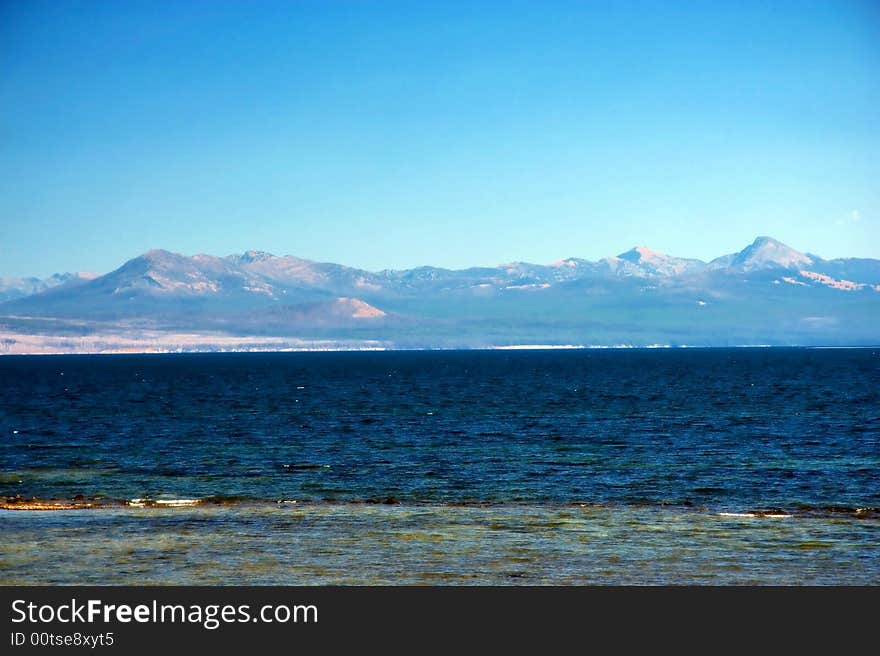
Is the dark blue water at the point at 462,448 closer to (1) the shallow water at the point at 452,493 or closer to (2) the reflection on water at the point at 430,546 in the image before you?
(1) the shallow water at the point at 452,493

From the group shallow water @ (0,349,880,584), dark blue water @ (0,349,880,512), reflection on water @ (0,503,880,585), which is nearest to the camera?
reflection on water @ (0,503,880,585)

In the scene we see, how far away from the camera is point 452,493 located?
153 ft

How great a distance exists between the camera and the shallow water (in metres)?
29.2

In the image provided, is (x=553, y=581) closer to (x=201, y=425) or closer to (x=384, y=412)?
(x=201, y=425)

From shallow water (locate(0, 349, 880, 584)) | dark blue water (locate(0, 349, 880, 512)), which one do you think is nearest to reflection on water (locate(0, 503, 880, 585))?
shallow water (locate(0, 349, 880, 584))

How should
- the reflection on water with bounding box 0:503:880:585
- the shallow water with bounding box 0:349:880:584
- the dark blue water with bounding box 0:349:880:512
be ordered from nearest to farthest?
the reflection on water with bounding box 0:503:880:585 < the shallow water with bounding box 0:349:880:584 < the dark blue water with bounding box 0:349:880:512

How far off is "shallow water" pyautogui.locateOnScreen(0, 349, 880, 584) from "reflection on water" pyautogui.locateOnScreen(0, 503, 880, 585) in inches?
5.1

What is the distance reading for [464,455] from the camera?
204 ft

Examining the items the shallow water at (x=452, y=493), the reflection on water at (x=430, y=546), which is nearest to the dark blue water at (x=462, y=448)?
the shallow water at (x=452, y=493)

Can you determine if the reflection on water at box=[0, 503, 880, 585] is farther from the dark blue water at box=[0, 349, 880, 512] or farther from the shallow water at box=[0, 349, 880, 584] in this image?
the dark blue water at box=[0, 349, 880, 512]

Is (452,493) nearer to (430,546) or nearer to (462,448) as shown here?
(430,546)

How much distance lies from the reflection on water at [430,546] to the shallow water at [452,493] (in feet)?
0.42

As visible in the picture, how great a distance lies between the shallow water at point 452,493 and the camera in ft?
95.8
